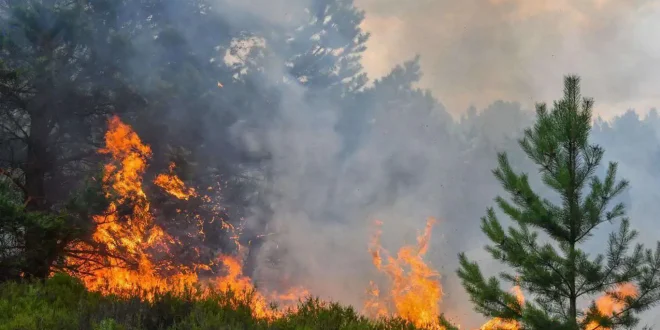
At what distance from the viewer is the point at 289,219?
26.9 m

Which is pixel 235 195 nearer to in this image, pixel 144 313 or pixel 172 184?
pixel 172 184

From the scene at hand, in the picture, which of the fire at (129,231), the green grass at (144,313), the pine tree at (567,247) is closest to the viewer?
the green grass at (144,313)

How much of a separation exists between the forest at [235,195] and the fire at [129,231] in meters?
0.06

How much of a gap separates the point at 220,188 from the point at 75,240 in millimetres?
6971

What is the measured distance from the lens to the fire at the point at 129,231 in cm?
1305

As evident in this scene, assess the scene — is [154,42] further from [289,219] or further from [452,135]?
[452,135]

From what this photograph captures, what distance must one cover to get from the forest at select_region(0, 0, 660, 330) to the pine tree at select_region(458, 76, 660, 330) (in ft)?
0.09

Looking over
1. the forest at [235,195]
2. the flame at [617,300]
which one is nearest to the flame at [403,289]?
the forest at [235,195]

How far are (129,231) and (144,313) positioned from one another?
26.9 feet

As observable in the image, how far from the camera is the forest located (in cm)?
773

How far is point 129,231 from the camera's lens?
14094 millimetres

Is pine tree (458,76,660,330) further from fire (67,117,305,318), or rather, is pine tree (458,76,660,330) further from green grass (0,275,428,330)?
fire (67,117,305,318)

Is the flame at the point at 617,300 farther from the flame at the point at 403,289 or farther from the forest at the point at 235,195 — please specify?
the flame at the point at 403,289

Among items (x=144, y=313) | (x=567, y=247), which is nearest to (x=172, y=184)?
(x=144, y=313)
